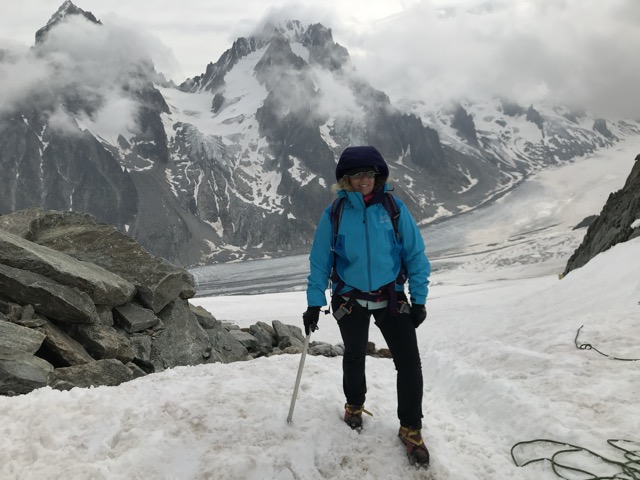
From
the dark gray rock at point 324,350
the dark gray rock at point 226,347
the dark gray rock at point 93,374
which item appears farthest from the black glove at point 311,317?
the dark gray rock at point 324,350

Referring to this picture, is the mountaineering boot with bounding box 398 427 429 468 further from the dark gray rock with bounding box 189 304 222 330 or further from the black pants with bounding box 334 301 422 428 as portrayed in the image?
the dark gray rock with bounding box 189 304 222 330

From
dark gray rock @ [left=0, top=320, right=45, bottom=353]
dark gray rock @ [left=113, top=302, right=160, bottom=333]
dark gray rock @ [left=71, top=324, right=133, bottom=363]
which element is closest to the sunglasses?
dark gray rock @ [left=0, top=320, right=45, bottom=353]

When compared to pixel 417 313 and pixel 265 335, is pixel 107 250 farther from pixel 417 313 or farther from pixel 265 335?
pixel 417 313

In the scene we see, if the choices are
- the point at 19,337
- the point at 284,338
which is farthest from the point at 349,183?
the point at 284,338

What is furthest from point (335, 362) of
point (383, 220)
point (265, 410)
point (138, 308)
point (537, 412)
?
point (138, 308)

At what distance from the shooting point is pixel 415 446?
5246 mm

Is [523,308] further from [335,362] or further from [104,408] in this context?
[104,408]

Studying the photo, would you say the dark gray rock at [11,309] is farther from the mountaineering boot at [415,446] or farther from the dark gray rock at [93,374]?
the mountaineering boot at [415,446]

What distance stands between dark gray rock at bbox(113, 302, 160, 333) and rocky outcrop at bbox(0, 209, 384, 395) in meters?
0.02

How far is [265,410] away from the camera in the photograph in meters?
6.23

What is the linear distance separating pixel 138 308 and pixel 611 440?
34.5 feet

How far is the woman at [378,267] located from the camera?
5203mm

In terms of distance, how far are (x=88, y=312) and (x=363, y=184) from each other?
7274 millimetres

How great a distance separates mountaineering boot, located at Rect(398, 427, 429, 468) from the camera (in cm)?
515
